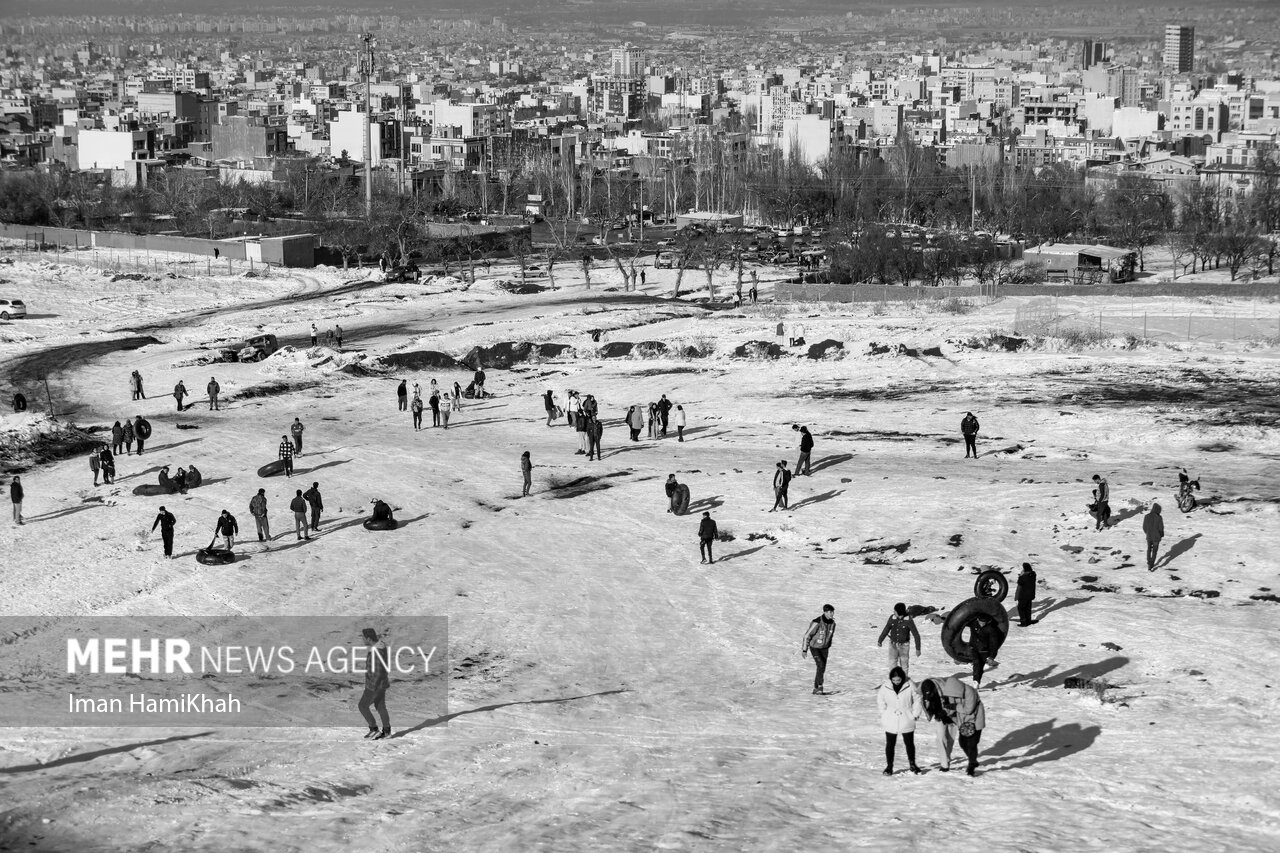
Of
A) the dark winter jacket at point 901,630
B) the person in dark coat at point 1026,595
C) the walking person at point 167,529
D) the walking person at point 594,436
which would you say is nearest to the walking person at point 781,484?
the walking person at point 594,436

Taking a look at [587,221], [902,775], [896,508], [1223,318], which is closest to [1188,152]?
[587,221]

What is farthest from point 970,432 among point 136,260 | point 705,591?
point 136,260

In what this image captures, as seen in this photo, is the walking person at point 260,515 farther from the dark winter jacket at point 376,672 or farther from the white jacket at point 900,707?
the white jacket at point 900,707

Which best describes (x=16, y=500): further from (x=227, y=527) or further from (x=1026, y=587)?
(x=1026, y=587)

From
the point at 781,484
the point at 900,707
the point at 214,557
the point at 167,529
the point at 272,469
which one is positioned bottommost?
the point at 214,557

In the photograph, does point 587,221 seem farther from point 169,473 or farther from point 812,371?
point 169,473

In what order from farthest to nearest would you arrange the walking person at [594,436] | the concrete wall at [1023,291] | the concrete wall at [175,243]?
1. the concrete wall at [175,243]
2. the concrete wall at [1023,291]
3. the walking person at [594,436]
